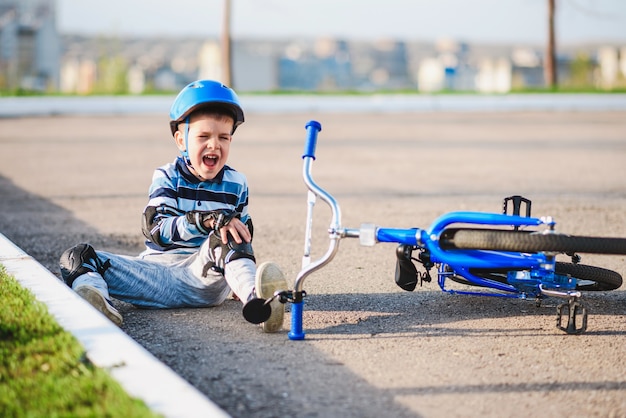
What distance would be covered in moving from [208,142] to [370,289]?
1.34 m

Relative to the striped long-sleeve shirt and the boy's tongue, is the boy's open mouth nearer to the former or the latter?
the boy's tongue

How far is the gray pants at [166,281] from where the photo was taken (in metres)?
4.55

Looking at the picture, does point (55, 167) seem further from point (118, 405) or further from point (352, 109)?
point (352, 109)

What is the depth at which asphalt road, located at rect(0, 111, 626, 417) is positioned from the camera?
10.9ft

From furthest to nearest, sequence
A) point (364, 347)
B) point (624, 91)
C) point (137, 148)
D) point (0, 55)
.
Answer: point (0, 55), point (624, 91), point (137, 148), point (364, 347)

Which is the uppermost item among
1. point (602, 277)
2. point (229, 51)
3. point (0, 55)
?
point (0, 55)

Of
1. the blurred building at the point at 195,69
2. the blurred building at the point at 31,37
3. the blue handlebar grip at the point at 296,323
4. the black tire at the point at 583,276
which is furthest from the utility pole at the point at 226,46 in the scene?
the blurred building at the point at 31,37

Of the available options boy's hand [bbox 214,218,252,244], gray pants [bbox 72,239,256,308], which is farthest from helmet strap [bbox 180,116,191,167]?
boy's hand [bbox 214,218,252,244]

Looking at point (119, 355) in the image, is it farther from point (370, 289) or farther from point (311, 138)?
point (370, 289)

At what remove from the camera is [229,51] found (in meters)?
37.1

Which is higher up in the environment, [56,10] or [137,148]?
[56,10]

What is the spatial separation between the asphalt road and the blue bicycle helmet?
1.02m

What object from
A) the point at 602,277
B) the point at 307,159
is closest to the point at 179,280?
the point at 307,159

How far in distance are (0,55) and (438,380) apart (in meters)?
117
